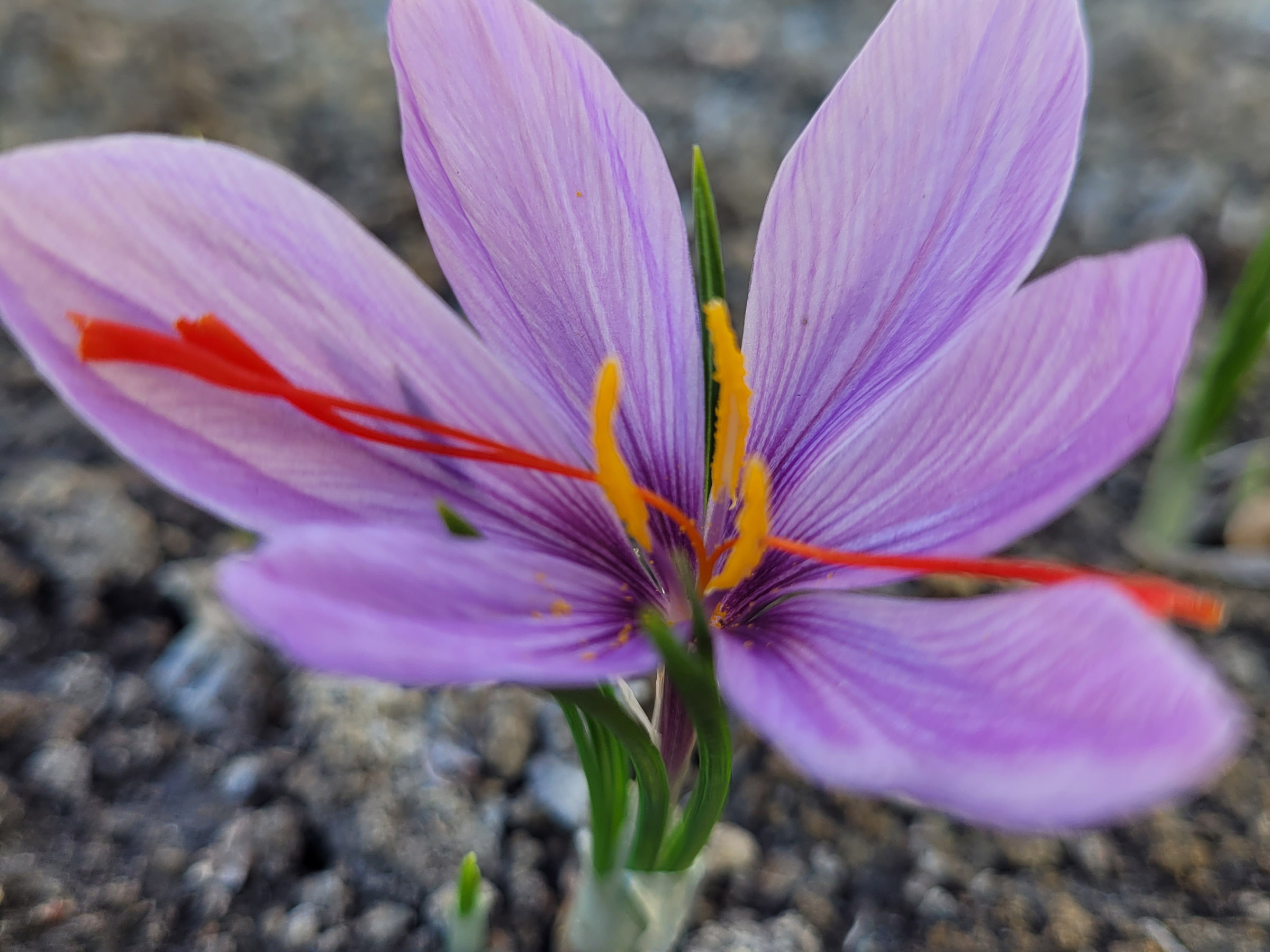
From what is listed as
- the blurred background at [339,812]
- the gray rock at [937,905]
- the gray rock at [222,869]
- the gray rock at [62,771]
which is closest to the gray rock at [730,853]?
the blurred background at [339,812]

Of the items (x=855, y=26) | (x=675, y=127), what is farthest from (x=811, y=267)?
(x=855, y=26)

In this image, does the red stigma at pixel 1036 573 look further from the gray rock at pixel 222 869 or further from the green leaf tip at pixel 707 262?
the gray rock at pixel 222 869

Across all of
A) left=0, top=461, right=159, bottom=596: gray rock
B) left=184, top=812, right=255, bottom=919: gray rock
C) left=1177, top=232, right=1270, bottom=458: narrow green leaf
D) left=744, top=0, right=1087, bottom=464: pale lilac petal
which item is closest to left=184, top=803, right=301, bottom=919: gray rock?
left=184, top=812, right=255, bottom=919: gray rock

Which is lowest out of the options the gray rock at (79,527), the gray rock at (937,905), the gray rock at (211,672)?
the gray rock at (937,905)

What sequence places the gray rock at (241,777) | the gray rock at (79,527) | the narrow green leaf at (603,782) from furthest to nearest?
the gray rock at (79,527), the gray rock at (241,777), the narrow green leaf at (603,782)

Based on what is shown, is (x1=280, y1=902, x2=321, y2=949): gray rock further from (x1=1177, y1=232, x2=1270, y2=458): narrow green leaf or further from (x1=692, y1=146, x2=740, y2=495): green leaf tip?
(x1=1177, y1=232, x2=1270, y2=458): narrow green leaf

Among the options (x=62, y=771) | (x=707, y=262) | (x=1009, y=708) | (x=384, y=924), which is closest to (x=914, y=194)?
(x=707, y=262)

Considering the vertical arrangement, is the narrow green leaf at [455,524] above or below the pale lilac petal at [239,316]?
below
